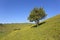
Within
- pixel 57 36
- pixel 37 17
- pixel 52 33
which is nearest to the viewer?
pixel 57 36

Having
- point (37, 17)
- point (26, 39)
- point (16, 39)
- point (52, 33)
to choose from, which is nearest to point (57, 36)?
point (52, 33)

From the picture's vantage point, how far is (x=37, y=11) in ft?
223

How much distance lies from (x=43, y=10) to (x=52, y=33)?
22988 millimetres

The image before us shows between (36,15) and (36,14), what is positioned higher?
(36,14)

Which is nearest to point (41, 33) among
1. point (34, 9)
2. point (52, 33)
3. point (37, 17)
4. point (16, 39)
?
point (52, 33)

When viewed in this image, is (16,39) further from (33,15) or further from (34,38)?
(33,15)

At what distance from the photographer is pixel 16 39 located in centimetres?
5006

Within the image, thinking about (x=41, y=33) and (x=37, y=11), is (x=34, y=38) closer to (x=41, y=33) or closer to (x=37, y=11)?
(x=41, y=33)

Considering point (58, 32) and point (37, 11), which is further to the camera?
point (37, 11)

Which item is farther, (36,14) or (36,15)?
(36,14)

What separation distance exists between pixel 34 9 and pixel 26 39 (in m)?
25.0

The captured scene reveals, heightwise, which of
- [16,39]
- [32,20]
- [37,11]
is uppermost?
[37,11]

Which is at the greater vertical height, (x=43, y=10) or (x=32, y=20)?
(x=43, y=10)

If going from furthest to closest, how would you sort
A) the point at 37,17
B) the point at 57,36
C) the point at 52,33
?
the point at 37,17 → the point at 52,33 → the point at 57,36
